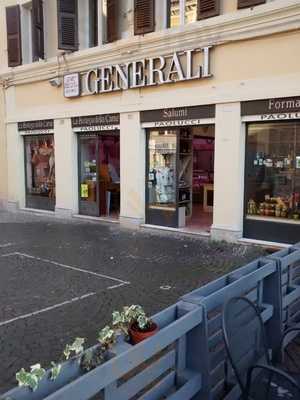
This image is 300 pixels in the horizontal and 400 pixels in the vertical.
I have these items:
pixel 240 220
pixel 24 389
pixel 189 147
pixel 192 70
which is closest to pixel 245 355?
pixel 24 389

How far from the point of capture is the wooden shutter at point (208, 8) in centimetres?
823

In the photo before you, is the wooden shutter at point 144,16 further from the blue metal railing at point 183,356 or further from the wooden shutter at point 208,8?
the blue metal railing at point 183,356

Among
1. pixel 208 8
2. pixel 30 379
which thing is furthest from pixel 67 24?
pixel 30 379

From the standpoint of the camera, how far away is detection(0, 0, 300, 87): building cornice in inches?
293

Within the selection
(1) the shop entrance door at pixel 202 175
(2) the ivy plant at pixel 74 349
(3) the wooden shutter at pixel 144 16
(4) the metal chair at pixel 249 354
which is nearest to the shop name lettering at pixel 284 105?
(3) the wooden shutter at pixel 144 16

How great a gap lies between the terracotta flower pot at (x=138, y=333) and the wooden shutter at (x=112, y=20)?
9.51 m

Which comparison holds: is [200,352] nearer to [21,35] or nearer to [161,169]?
[161,169]

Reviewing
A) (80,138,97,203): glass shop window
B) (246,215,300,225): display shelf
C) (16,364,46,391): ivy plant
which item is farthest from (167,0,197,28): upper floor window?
(16,364,46,391): ivy plant

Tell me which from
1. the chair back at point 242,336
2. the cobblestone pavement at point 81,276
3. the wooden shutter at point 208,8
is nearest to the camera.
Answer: the chair back at point 242,336

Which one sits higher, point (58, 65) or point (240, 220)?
point (58, 65)

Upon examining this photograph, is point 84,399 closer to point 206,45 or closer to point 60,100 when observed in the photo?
point 206,45

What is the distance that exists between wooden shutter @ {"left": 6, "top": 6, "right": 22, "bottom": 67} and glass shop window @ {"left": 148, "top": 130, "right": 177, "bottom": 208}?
5.55 m

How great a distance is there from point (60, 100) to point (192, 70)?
4578 millimetres

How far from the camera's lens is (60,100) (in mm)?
11719
